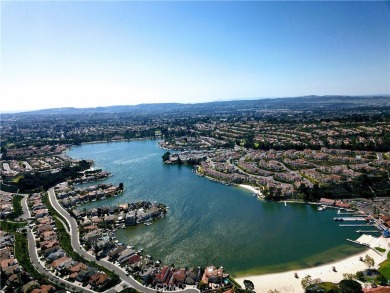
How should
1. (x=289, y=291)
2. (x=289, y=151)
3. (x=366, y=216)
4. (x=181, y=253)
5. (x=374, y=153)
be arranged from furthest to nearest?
(x=289, y=151)
(x=374, y=153)
(x=366, y=216)
(x=181, y=253)
(x=289, y=291)

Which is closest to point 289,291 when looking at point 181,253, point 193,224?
point 181,253

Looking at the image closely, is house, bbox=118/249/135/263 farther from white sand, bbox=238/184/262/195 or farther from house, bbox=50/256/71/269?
white sand, bbox=238/184/262/195

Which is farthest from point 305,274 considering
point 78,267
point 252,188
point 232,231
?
point 252,188

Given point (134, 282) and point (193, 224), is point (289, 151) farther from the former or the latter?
point (134, 282)

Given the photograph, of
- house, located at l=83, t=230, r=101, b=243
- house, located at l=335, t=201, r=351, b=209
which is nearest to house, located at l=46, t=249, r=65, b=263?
house, located at l=83, t=230, r=101, b=243

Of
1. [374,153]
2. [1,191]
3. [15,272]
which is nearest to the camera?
[15,272]

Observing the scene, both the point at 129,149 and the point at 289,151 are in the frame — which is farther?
the point at 129,149
